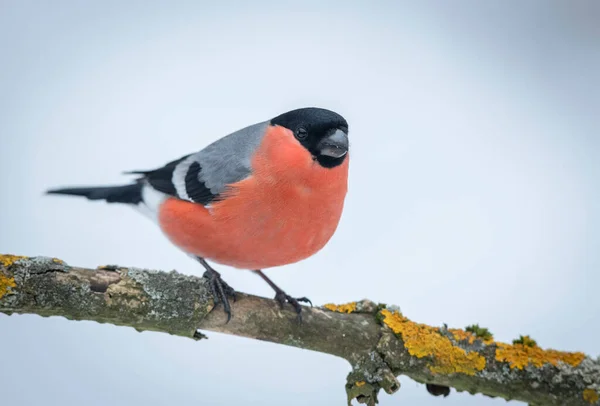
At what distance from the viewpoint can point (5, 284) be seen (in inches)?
96.2

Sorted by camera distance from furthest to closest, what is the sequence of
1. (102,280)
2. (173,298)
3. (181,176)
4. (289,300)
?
1. (181,176)
2. (289,300)
3. (173,298)
4. (102,280)

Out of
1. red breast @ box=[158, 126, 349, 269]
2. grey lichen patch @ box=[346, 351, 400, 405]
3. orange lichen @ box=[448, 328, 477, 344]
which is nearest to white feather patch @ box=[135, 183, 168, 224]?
red breast @ box=[158, 126, 349, 269]

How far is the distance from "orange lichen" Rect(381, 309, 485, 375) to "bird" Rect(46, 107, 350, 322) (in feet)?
1.69

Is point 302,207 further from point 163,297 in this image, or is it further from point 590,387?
point 590,387

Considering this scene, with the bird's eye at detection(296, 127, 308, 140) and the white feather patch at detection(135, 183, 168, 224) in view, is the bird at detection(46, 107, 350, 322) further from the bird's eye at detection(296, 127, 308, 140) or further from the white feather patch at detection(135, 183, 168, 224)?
the white feather patch at detection(135, 183, 168, 224)

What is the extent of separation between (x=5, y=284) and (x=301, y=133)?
141 cm

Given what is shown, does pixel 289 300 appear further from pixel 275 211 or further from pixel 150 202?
pixel 150 202

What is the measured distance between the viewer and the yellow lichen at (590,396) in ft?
9.64

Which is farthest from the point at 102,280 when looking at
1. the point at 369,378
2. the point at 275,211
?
the point at 369,378

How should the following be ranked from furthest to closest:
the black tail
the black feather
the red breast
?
the black tail
the black feather
the red breast

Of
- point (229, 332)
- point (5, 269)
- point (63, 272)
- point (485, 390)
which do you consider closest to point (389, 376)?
point (485, 390)

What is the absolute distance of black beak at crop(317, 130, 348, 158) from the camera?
2.85 meters

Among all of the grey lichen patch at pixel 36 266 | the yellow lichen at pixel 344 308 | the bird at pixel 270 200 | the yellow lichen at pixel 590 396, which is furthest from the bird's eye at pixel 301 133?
the yellow lichen at pixel 590 396

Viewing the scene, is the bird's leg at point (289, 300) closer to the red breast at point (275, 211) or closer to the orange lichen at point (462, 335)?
the red breast at point (275, 211)
